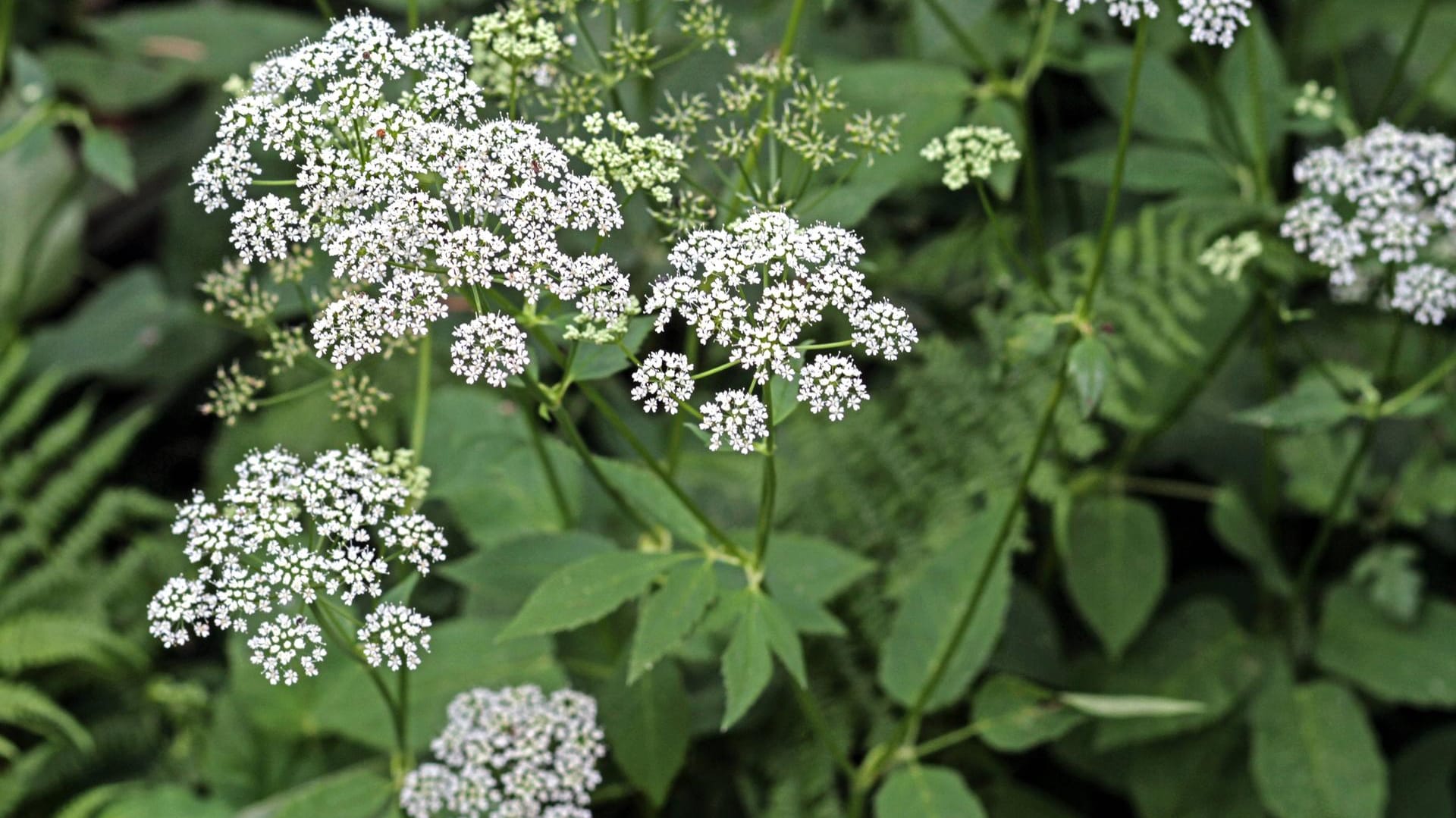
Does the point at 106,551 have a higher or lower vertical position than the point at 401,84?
lower

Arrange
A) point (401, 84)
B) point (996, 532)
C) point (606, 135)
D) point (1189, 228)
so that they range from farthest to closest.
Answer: point (1189, 228) < point (401, 84) < point (996, 532) < point (606, 135)

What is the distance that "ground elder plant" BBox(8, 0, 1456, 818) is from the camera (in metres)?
2.78

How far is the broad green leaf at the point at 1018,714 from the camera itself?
13.3ft

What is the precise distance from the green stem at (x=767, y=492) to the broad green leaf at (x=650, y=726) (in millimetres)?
684

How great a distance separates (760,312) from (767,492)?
64cm

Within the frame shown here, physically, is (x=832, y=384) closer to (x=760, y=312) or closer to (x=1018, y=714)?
(x=760, y=312)

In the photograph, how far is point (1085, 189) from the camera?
18.8ft

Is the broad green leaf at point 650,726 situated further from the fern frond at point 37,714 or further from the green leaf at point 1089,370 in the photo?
the fern frond at point 37,714

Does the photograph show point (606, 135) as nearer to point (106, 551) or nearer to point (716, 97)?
point (716, 97)

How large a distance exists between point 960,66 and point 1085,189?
880mm

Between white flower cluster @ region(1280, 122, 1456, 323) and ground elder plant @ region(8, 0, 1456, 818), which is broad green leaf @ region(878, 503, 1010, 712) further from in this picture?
white flower cluster @ region(1280, 122, 1456, 323)

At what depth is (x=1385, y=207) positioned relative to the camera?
3904 millimetres

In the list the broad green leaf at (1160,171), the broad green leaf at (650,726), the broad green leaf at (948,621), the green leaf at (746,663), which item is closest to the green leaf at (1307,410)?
the broad green leaf at (948,621)

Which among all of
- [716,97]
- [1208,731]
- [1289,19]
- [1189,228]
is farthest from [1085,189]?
[1208,731]
